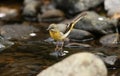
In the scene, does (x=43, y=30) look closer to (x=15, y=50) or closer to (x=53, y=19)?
(x=53, y=19)

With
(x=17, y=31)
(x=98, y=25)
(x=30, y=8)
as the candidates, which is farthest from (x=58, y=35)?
(x=30, y=8)

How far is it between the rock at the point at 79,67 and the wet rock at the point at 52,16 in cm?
663

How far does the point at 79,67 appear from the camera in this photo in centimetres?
652

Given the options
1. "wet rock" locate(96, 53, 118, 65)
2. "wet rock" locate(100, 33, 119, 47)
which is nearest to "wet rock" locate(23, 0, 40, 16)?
"wet rock" locate(100, 33, 119, 47)

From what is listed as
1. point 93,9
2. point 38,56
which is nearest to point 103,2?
point 93,9

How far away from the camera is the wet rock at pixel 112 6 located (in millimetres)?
11227

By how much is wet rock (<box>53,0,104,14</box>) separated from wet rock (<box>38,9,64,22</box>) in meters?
0.32

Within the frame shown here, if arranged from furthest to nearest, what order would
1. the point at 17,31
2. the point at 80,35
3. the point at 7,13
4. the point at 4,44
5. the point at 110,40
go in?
1. the point at 7,13
2. the point at 17,31
3. the point at 80,35
4. the point at 110,40
5. the point at 4,44

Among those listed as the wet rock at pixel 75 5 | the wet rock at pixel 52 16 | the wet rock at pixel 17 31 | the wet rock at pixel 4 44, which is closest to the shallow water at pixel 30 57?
the wet rock at pixel 4 44

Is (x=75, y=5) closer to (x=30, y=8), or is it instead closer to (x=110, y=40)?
(x=30, y=8)

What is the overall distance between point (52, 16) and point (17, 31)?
6.01 ft

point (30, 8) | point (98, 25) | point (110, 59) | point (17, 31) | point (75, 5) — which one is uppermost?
point (30, 8)

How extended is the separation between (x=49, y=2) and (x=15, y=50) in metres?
5.53

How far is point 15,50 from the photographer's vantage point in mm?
9461
